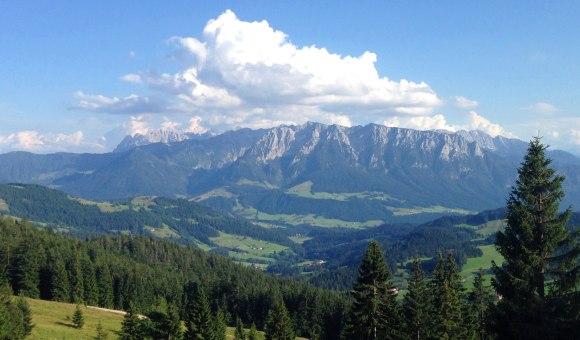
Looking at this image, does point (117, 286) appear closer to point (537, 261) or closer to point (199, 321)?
point (199, 321)

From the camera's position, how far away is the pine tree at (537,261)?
96.7 ft

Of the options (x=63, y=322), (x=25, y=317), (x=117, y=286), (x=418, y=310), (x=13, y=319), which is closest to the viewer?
(x=418, y=310)

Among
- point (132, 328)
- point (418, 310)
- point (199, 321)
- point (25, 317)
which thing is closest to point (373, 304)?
point (418, 310)

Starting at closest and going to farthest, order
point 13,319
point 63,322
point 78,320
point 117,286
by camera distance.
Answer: point 13,319
point 78,320
point 63,322
point 117,286

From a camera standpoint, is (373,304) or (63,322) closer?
(373,304)

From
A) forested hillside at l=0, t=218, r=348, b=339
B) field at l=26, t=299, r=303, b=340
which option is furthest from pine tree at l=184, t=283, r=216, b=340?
forested hillside at l=0, t=218, r=348, b=339

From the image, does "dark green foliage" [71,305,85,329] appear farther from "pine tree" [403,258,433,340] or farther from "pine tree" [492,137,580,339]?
"pine tree" [492,137,580,339]

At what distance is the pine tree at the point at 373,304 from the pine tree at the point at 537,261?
41.8ft

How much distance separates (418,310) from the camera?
46.4m

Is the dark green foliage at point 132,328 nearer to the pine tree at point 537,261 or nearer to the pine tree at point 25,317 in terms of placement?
the pine tree at point 25,317

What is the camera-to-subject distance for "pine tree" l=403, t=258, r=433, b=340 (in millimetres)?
46344

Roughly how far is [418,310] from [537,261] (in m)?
18.1

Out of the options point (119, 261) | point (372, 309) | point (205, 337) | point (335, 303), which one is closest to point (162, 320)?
point (205, 337)

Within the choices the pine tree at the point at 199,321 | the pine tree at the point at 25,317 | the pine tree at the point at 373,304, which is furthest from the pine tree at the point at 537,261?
the pine tree at the point at 25,317
